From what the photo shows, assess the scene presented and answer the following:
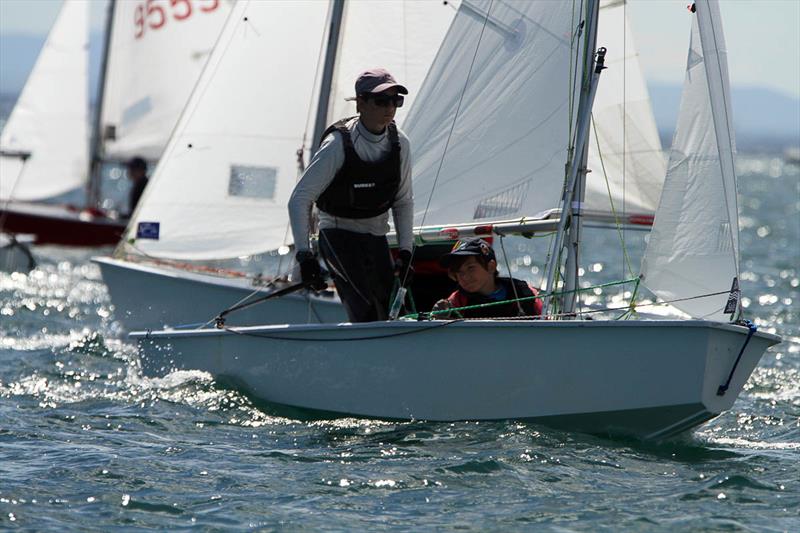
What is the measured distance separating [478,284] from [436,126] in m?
0.92

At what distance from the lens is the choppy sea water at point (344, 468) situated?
4.70 metres

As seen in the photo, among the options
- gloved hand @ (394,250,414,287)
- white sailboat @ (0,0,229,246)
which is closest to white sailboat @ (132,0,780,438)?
gloved hand @ (394,250,414,287)

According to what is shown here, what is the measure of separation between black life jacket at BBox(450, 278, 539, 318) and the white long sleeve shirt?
1.12 ft

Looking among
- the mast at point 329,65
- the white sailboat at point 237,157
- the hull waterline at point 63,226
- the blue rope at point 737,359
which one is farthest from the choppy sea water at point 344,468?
the hull waterline at point 63,226

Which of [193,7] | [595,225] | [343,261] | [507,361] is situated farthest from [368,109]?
[193,7]

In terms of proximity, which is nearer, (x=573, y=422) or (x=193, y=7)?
(x=573, y=422)

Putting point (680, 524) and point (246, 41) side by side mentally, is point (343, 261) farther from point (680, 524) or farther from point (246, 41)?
point (246, 41)

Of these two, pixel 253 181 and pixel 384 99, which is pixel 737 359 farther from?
pixel 253 181

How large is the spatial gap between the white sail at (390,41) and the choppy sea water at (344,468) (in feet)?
7.70

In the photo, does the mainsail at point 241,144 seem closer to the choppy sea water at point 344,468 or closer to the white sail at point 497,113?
the choppy sea water at point 344,468

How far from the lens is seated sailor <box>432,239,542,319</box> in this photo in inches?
237

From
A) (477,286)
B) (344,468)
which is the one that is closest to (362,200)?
(477,286)

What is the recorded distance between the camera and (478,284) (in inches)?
238

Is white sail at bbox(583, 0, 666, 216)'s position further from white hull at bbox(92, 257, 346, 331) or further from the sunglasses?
the sunglasses
